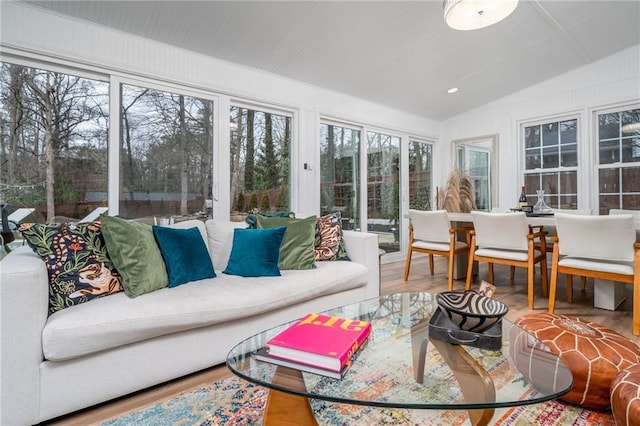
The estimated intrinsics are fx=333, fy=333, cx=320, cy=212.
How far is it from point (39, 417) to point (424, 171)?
18.3ft

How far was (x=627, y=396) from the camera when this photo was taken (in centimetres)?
121

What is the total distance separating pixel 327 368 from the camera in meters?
1.05

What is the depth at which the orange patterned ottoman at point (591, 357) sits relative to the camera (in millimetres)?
1434

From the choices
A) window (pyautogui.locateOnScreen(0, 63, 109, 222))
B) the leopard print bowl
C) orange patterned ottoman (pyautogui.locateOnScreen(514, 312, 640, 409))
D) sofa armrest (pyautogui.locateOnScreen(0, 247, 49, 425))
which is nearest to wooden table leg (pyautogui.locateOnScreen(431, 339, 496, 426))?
the leopard print bowl

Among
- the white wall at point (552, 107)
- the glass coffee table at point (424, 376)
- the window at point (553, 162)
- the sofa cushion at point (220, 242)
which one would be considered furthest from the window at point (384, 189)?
the glass coffee table at point (424, 376)

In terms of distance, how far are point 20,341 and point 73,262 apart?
17.4 inches

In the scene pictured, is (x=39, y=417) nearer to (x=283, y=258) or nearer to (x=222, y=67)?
(x=283, y=258)

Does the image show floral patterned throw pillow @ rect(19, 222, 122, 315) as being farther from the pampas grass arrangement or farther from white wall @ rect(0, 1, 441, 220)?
the pampas grass arrangement

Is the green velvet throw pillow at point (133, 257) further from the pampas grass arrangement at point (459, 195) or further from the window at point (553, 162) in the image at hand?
the window at point (553, 162)

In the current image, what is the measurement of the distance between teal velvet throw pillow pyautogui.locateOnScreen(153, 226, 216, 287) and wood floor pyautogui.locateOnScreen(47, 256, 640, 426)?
561 millimetres

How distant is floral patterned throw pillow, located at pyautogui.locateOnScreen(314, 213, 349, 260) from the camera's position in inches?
107

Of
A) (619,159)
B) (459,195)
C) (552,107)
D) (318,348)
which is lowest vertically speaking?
(318,348)

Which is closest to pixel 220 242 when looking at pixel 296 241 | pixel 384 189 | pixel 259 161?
pixel 296 241

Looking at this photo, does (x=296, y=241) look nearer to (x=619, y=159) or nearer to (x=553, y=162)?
(x=553, y=162)
